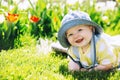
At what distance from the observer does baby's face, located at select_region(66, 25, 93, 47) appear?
11.4ft

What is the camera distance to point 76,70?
3645mm

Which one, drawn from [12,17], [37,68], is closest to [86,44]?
[37,68]

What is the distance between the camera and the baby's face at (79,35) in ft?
11.4

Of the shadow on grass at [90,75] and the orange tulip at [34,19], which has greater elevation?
the orange tulip at [34,19]

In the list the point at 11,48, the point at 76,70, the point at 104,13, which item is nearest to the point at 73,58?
the point at 76,70

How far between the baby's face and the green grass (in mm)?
272

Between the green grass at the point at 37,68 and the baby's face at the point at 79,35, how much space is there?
10.7 inches

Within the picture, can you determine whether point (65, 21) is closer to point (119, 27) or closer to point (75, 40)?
point (75, 40)

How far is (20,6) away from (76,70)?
1.84m

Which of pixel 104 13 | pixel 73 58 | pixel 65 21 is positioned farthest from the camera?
pixel 104 13

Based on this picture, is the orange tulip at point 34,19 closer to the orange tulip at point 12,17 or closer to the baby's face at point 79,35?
the orange tulip at point 12,17

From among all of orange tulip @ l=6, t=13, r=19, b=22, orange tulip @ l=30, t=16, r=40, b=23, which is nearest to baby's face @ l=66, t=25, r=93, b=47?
orange tulip @ l=6, t=13, r=19, b=22

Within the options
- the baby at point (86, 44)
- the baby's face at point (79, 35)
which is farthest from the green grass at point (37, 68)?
the baby's face at point (79, 35)

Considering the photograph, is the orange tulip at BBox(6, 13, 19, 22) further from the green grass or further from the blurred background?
the green grass
